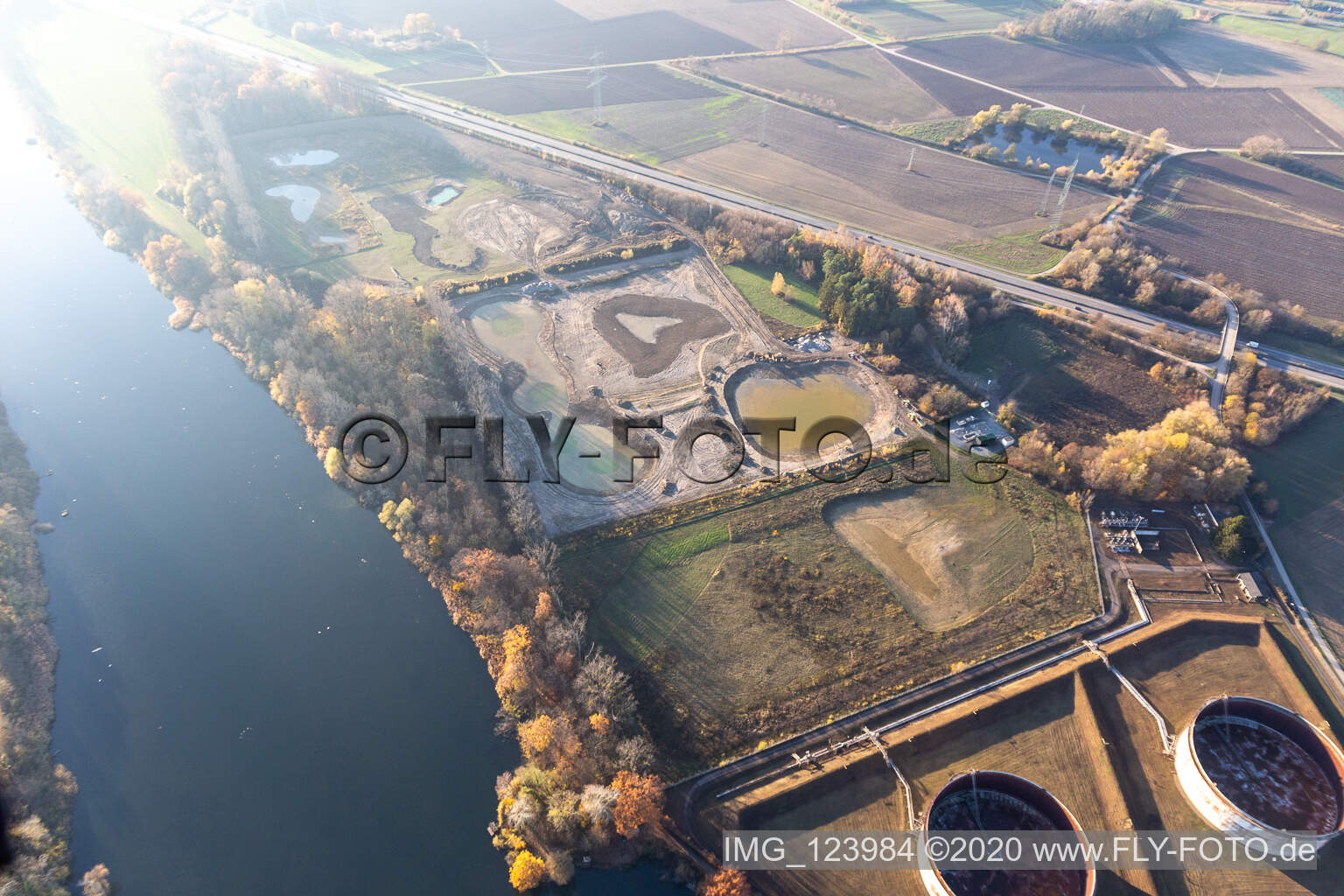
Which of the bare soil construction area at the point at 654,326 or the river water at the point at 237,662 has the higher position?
the bare soil construction area at the point at 654,326

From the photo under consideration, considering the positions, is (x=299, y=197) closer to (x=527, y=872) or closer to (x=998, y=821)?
(x=527, y=872)

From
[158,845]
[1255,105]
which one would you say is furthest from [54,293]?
[1255,105]

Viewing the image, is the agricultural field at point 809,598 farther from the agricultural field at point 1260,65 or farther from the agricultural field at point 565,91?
the agricultural field at point 1260,65

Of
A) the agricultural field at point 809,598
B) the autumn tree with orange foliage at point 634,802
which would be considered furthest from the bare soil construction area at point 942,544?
the autumn tree with orange foliage at point 634,802

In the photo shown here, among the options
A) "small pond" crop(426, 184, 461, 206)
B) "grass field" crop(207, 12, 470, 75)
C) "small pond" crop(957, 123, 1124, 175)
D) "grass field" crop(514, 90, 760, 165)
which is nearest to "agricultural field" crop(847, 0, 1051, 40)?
"small pond" crop(957, 123, 1124, 175)

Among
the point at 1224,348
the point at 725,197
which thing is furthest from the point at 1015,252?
the point at 725,197

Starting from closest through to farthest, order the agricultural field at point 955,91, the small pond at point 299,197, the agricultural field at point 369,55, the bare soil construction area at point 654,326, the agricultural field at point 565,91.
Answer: the bare soil construction area at point 654,326
the small pond at point 299,197
the agricultural field at point 955,91
the agricultural field at point 565,91
the agricultural field at point 369,55
